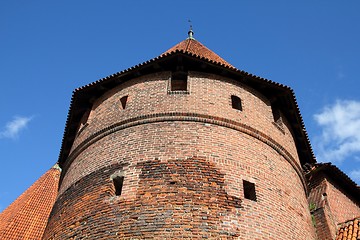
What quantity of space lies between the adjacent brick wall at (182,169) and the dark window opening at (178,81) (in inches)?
10.9

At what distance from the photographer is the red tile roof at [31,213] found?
11.8 m

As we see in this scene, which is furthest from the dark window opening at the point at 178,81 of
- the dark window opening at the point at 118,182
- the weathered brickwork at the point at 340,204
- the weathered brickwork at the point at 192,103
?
the weathered brickwork at the point at 340,204

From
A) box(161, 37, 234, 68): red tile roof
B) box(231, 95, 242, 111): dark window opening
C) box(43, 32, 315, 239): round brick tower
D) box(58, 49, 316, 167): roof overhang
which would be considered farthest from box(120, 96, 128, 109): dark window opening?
box(231, 95, 242, 111): dark window opening

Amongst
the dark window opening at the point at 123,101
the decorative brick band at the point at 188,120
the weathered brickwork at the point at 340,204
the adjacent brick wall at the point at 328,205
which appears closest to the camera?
the decorative brick band at the point at 188,120

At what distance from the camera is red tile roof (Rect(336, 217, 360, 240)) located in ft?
29.8

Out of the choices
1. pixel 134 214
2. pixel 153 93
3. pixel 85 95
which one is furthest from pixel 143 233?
pixel 85 95

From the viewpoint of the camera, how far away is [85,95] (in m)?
11.0

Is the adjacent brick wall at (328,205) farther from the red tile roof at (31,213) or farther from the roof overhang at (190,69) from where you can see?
the red tile roof at (31,213)

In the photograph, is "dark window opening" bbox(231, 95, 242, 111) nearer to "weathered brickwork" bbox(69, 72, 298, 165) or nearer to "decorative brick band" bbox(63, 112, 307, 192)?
"weathered brickwork" bbox(69, 72, 298, 165)

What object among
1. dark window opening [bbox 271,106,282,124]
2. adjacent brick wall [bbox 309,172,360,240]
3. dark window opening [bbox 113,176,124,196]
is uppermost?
dark window opening [bbox 271,106,282,124]

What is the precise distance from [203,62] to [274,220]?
4.20 metres

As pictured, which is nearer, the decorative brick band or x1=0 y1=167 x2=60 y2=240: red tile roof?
the decorative brick band

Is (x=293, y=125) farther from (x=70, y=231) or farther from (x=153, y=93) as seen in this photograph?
(x=70, y=231)

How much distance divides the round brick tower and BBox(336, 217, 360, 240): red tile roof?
0.99 m
